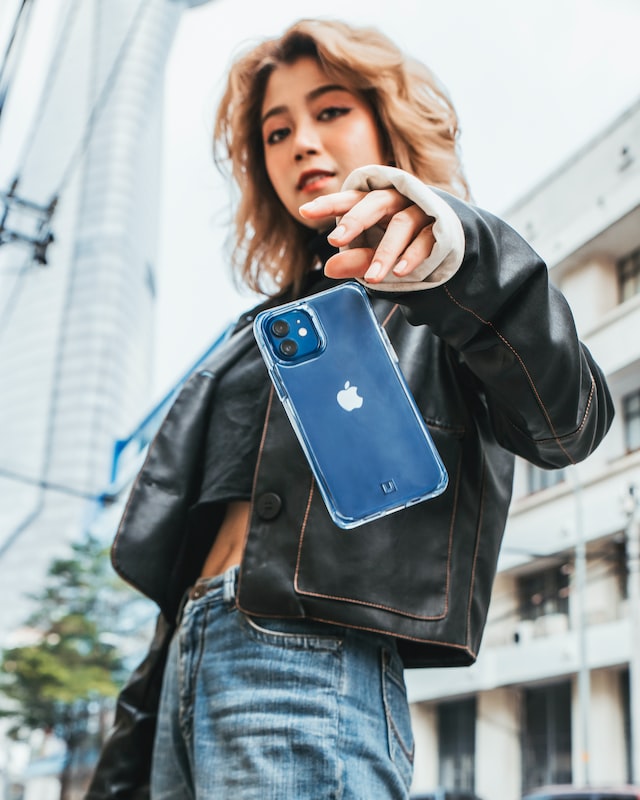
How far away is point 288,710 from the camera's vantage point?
56cm

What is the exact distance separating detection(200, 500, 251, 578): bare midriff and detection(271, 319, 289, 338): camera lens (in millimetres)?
210

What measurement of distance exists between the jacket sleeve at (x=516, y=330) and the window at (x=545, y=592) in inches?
109

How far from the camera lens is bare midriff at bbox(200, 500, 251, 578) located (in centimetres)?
70

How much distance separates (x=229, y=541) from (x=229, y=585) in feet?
0.29

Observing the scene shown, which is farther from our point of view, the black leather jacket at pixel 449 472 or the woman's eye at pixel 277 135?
the woman's eye at pixel 277 135

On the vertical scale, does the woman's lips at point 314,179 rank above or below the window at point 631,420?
below

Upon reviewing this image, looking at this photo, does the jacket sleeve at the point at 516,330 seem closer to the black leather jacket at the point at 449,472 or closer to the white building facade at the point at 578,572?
the black leather jacket at the point at 449,472

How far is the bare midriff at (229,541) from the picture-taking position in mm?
703

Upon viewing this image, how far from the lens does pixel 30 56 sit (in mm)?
3596

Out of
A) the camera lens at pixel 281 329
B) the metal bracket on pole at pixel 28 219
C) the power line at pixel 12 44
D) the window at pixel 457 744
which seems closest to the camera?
the camera lens at pixel 281 329

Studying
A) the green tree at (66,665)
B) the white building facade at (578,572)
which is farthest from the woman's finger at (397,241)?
the green tree at (66,665)

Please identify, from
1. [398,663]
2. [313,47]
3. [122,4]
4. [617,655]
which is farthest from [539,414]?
[122,4]

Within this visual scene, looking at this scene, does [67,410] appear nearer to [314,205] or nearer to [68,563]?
[68,563]

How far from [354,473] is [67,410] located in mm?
10194
